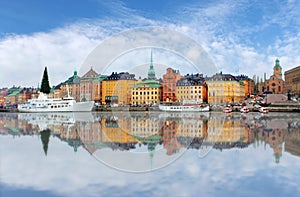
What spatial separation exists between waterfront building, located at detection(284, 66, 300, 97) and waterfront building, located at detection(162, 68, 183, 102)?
29772 millimetres

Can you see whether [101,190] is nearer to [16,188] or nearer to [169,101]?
[16,188]

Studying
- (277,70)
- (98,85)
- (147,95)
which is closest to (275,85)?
(277,70)

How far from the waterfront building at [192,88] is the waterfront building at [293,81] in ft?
86.1

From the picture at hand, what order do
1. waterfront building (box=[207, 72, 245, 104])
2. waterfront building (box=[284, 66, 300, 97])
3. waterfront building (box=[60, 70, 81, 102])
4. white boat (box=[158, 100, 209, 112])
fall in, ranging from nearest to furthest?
white boat (box=[158, 100, 209, 112]), waterfront building (box=[60, 70, 81, 102]), waterfront building (box=[207, 72, 245, 104]), waterfront building (box=[284, 66, 300, 97])

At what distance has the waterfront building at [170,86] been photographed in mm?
35522

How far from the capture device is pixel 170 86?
4122 cm

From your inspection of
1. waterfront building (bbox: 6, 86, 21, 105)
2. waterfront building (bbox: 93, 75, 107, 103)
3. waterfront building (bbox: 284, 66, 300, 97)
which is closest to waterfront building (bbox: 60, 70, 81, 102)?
waterfront building (bbox: 93, 75, 107, 103)

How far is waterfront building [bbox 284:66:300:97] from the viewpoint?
6220cm

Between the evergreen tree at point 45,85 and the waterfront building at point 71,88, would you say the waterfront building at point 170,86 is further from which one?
the evergreen tree at point 45,85

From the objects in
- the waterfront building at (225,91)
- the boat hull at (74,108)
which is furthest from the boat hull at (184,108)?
the boat hull at (74,108)

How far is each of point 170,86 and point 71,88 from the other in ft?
Answer: 70.2

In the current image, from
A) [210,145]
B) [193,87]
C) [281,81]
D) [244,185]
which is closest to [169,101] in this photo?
[193,87]

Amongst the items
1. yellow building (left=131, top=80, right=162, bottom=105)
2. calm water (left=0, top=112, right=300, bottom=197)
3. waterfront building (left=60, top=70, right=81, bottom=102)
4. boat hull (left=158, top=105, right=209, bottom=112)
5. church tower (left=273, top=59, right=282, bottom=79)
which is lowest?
calm water (left=0, top=112, right=300, bottom=197)

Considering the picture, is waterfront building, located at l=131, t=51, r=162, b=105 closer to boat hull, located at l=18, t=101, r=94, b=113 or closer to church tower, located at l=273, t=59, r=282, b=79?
boat hull, located at l=18, t=101, r=94, b=113
